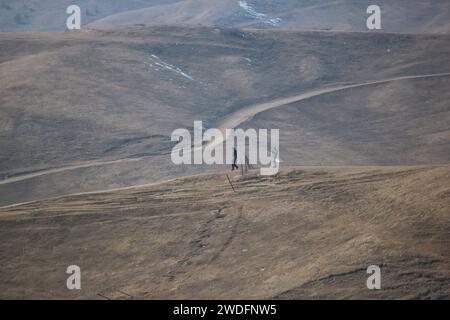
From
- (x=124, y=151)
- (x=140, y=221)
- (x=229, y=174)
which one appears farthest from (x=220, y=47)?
(x=140, y=221)

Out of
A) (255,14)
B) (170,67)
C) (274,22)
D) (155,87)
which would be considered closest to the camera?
(155,87)

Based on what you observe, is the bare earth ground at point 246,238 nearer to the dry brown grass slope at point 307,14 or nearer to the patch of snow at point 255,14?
the dry brown grass slope at point 307,14

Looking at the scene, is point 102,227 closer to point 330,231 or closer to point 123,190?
point 123,190

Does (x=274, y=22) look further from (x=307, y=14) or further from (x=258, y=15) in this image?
(x=307, y=14)

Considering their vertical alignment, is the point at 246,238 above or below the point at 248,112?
below

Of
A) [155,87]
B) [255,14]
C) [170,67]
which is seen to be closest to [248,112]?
[155,87]

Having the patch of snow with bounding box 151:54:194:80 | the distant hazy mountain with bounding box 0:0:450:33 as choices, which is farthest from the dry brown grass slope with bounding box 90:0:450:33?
the patch of snow with bounding box 151:54:194:80

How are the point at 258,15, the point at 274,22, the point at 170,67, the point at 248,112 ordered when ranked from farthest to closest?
the point at 258,15 < the point at 274,22 < the point at 170,67 < the point at 248,112
